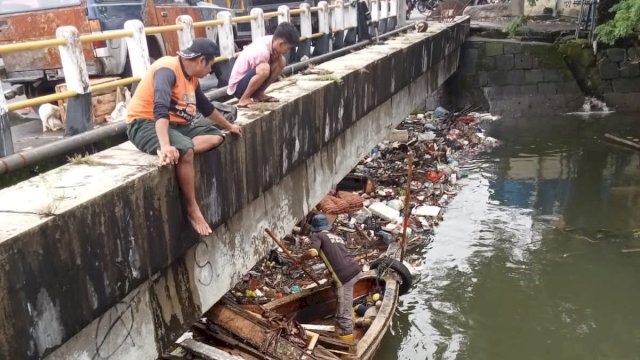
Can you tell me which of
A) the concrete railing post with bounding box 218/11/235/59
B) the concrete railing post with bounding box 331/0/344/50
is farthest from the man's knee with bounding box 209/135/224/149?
the concrete railing post with bounding box 331/0/344/50

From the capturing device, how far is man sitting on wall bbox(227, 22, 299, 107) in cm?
596

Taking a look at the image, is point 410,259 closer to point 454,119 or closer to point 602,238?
point 602,238

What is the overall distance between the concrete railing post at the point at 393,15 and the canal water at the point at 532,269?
522cm

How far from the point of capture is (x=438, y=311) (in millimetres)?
8859

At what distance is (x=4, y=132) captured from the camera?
4.20 meters

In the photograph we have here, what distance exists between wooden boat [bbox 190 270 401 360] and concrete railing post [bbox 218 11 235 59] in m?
3.57

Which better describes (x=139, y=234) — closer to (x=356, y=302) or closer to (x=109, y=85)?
(x=109, y=85)

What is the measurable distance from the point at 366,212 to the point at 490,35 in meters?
12.1

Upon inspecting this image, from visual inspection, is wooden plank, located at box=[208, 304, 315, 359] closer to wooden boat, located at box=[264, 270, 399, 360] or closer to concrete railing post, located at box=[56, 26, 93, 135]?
wooden boat, located at box=[264, 270, 399, 360]

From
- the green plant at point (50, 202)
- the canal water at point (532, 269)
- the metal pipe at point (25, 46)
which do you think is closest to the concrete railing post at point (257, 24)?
the metal pipe at point (25, 46)

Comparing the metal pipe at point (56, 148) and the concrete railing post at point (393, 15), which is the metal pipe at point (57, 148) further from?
the concrete railing post at point (393, 15)

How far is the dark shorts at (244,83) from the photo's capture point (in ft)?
20.0

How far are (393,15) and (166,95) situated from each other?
15005 mm

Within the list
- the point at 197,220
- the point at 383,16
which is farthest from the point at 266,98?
the point at 383,16
